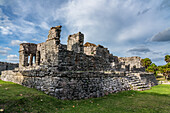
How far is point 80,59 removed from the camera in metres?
11.0

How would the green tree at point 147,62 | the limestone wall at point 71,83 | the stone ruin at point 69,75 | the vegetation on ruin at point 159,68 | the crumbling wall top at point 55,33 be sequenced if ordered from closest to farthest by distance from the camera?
the limestone wall at point 71,83 < the stone ruin at point 69,75 < the crumbling wall top at point 55,33 < the vegetation on ruin at point 159,68 < the green tree at point 147,62

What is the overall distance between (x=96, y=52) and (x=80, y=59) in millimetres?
6863

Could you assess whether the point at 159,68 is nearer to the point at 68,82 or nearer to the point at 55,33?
the point at 55,33

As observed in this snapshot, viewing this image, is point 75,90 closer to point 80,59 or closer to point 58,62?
point 58,62

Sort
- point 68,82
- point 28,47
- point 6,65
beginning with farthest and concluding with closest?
point 6,65
point 28,47
point 68,82

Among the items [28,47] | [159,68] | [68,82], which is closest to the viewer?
[68,82]

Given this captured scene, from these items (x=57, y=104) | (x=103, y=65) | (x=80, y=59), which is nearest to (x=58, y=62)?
(x=80, y=59)

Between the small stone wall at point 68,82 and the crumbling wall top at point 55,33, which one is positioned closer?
the small stone wall at point 68,82

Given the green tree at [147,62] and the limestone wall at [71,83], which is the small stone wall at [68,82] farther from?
the green tree at [147,62]

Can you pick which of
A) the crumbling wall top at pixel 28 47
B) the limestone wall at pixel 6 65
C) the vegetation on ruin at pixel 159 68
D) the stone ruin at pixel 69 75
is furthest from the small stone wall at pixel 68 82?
the vegetation on ruin at pixel 159 68

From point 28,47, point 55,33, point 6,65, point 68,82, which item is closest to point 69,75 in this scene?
point 68,82

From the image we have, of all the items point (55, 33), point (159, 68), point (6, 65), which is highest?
point (55, 33)

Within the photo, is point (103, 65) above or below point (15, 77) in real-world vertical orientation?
above

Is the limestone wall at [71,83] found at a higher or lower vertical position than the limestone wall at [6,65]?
lower
